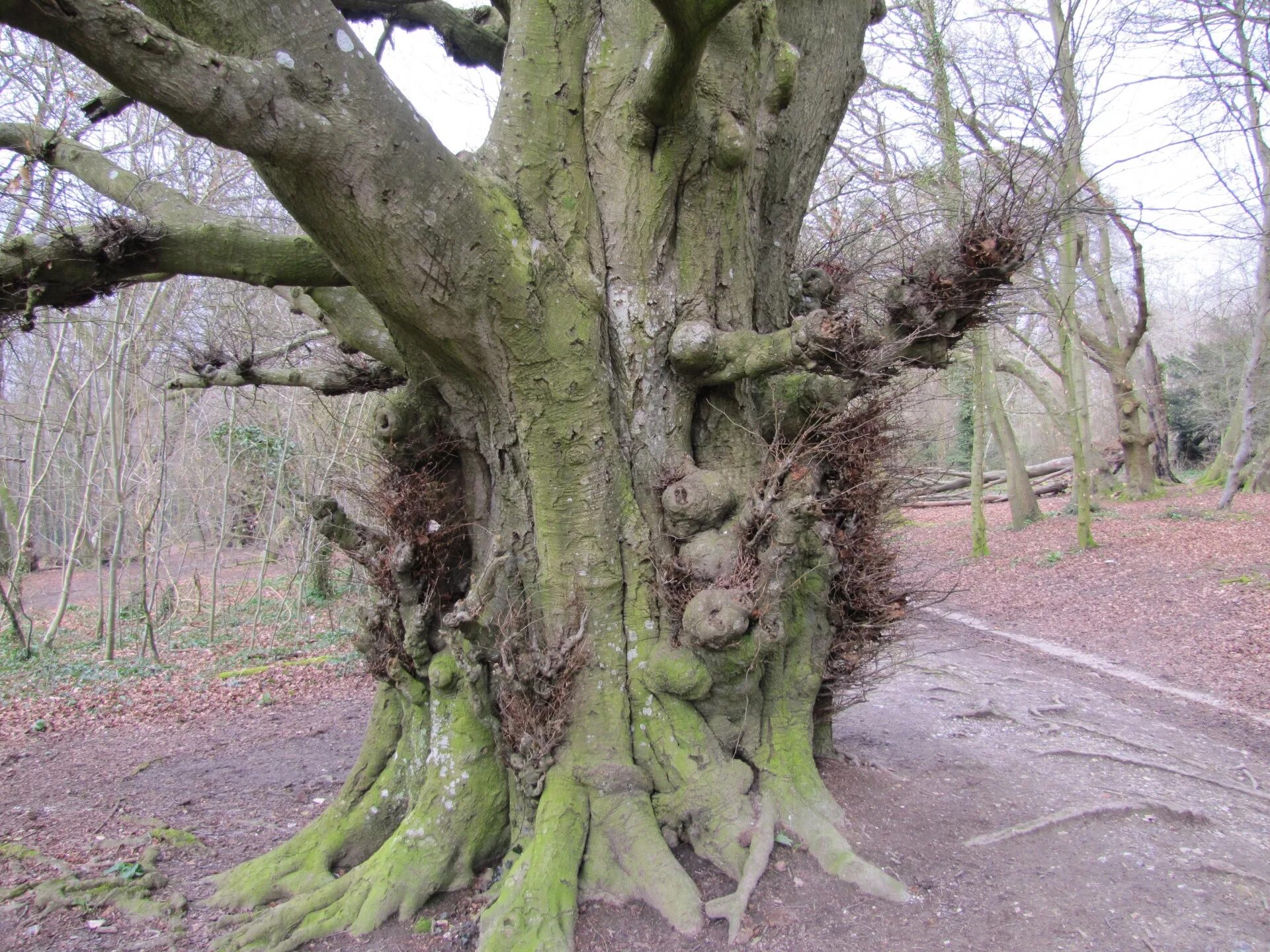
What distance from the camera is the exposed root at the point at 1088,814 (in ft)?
11.7

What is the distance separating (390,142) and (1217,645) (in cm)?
857

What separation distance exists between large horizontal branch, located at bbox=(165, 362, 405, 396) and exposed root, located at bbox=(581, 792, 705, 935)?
10.2 ft

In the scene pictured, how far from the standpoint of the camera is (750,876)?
314 cm

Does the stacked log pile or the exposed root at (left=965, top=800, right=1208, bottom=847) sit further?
the stacked log pile

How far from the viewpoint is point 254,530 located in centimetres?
1480

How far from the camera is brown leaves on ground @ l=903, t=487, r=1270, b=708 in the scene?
6.94 meters

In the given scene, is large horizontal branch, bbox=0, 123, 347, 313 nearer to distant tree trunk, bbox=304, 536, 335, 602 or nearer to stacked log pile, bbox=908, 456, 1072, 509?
distant tree trunk, bbox=304, 536, 335, 602

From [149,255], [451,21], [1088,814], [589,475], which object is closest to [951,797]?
[1088,814]

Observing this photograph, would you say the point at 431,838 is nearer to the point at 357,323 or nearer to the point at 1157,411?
the point at 357,323

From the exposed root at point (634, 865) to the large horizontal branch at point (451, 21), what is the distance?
5.05m

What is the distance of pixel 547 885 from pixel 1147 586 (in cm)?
932

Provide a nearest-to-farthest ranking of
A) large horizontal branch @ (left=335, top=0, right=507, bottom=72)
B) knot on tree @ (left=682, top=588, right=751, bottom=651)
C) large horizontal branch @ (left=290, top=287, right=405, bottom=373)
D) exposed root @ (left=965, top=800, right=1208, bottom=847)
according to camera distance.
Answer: knot on tree @ (left=682, top=588, right=751, bottom=651) < exposed root @ (left=965, top=800, right=1208, bottom=847) < large horizontal branch @ (left=290, top=287, right=405, bottom=373) < large horizontal branch @ (left=335, top=0, right=507, bottom=72)

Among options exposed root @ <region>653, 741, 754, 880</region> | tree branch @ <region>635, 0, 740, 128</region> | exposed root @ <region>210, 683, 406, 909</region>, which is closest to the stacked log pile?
exposed root @ <region>653, 741, 754, 880</region>

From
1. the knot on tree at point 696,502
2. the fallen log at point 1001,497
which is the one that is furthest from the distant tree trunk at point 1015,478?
the knot on tree at point 696,502
